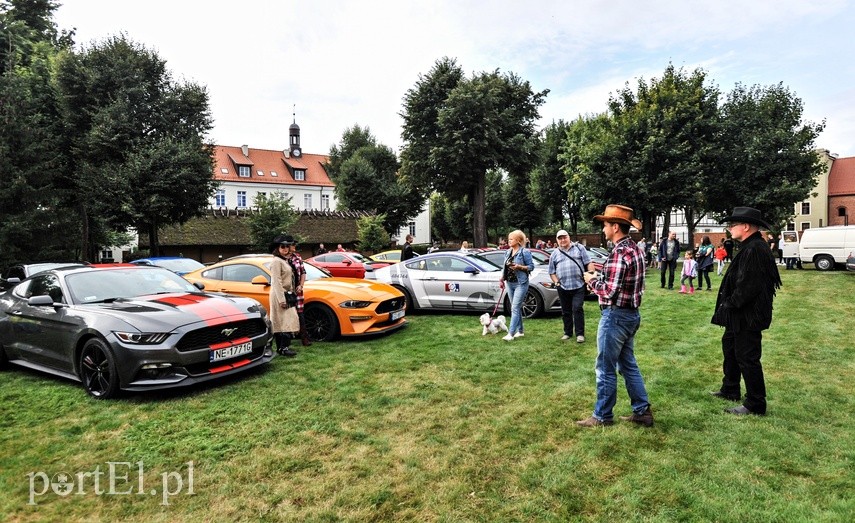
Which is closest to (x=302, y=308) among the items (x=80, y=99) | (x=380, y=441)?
(x=380, y=441)

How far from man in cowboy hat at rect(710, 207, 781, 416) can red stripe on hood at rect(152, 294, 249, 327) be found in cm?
532

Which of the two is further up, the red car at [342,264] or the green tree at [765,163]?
the green tree at [765,163]

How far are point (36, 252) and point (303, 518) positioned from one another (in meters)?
21.8

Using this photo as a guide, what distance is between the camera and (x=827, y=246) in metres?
20.7

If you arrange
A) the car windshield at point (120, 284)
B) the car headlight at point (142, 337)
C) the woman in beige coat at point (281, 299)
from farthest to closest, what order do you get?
the woman in beige coat at point (281, 299)
the car windshield at point (120, 284)
the car headlight at point (142, 337)

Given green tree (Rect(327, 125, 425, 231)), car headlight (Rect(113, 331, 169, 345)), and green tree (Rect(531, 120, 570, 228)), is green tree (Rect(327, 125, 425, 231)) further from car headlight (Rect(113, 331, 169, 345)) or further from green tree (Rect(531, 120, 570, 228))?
car headlight (Rect(113, 331, 169, 345))

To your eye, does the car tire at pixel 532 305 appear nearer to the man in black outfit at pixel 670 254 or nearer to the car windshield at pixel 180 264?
the man in black outfit at pixel 670 254

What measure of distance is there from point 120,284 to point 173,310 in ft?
4.27

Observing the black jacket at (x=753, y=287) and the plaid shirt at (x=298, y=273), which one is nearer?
the black jacket at (x=753, y=287)

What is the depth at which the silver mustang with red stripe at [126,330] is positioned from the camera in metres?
4.93

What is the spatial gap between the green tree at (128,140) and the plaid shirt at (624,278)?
68.0ft

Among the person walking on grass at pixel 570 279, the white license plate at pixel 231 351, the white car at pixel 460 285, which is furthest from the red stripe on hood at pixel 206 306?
the white car at pixel 460 285

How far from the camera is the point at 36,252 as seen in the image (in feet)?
61.3

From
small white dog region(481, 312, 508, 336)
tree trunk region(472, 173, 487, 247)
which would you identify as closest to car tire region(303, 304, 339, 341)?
small white dog region(481, 312, 508, 336)
